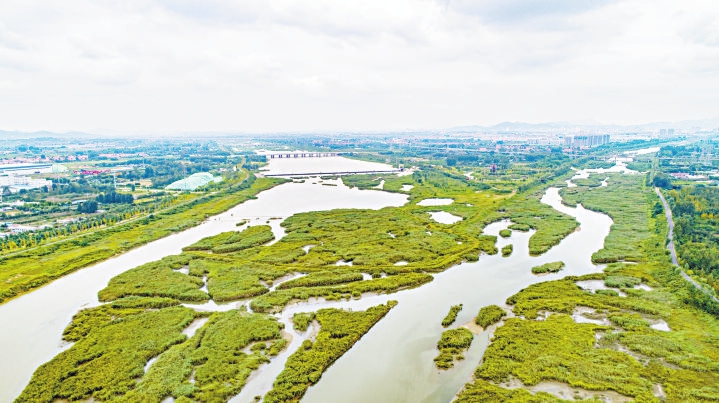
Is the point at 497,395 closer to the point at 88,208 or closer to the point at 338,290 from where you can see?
the point at 338,290

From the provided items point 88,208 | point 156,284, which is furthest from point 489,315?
point 88,208

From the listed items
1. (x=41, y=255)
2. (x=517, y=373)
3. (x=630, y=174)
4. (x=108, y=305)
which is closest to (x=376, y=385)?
(x=517, y=373)

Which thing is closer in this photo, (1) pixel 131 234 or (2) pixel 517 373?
(2) pixel 517 373

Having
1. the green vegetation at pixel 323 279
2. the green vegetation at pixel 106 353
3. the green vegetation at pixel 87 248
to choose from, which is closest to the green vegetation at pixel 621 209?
the green vegetation at pixel 323 279

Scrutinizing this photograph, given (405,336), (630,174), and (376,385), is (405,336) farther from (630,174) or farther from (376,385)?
(630,174)

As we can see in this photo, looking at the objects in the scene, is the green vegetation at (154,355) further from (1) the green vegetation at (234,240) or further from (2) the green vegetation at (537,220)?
(2) the green vegetation at (537,220)

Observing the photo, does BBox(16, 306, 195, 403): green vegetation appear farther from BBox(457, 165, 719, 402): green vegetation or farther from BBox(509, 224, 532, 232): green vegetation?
BBox(509, 224, 532, 232): green vegetation
